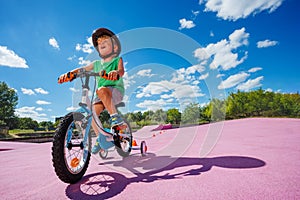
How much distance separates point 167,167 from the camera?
211 centimetres

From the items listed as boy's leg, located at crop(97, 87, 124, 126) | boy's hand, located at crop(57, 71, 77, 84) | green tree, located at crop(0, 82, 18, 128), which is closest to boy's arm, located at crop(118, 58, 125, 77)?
boy's leg, located at crop(97, 87, 124, 126)

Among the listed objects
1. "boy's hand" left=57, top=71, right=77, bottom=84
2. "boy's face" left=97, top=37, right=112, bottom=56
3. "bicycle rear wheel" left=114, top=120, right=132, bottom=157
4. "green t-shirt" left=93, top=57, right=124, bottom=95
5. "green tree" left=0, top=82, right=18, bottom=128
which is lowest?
"bicycle rear wheel" left=114, top=120, right=132, bottom=157

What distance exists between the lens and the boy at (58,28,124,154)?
2.39 meters

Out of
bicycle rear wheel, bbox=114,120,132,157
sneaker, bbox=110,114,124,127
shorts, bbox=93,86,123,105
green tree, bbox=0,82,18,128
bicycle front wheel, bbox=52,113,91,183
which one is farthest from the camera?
green tree, bbox=0,82,18,128

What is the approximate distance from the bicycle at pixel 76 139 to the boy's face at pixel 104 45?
870 millimetres

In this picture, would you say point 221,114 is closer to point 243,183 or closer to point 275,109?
point 275,109

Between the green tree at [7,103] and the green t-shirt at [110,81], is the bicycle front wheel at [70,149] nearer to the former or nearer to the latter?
the green t-shirt at [110,81]

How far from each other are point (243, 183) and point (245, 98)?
3570 centimetres

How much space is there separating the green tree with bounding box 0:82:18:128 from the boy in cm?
4169

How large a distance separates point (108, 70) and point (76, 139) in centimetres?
119

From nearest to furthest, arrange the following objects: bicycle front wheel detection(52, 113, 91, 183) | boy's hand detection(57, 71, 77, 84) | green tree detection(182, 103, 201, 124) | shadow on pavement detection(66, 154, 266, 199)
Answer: shadow on pavement detection(66, 154, 266, 199), bicycle front wheel detection(52, 113, 91, 183), boy's hand detection(57, 71, 77, 84), green tree detection(182, 103, 201, 124)

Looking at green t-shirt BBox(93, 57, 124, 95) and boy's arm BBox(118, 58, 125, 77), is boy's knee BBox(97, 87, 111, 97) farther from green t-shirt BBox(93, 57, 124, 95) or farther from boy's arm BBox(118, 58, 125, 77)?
boy's arm BBox(118, 58, 125, 77)

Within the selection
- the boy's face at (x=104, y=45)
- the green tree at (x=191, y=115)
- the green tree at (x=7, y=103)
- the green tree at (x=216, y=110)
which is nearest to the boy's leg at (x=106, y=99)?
the boy's face at (x=104, y=45)

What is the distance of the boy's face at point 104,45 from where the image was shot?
8.96ft
